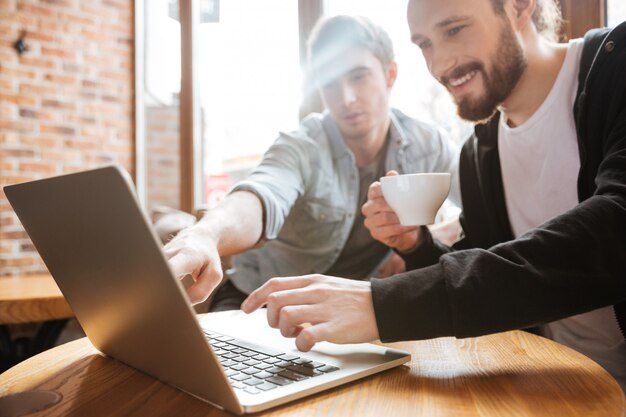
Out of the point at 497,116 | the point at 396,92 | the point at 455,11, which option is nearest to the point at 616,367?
the point at 497,116

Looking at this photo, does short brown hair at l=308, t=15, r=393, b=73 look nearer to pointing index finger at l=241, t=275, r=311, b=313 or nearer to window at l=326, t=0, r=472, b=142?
window at l=326, t=0, r=472, b=142

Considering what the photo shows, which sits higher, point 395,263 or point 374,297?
point 374,297

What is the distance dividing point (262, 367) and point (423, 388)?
0.19 m

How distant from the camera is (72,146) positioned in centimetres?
335

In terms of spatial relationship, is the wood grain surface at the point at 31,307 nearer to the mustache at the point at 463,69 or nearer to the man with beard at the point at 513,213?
the man with beard at the point at 513,213

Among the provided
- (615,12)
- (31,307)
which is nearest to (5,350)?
(31,307)

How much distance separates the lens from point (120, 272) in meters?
0.53

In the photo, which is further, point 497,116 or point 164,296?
point 497,116

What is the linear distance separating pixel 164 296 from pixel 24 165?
3151 mm

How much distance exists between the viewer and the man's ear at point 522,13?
1326 millimetres

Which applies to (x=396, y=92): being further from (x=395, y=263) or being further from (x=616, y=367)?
(x=616, y=367)

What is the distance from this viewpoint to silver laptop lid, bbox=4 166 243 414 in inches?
18.3

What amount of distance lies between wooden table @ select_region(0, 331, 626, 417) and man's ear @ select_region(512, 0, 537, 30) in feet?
2.87

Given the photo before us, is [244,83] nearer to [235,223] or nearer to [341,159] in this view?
[341,159]
